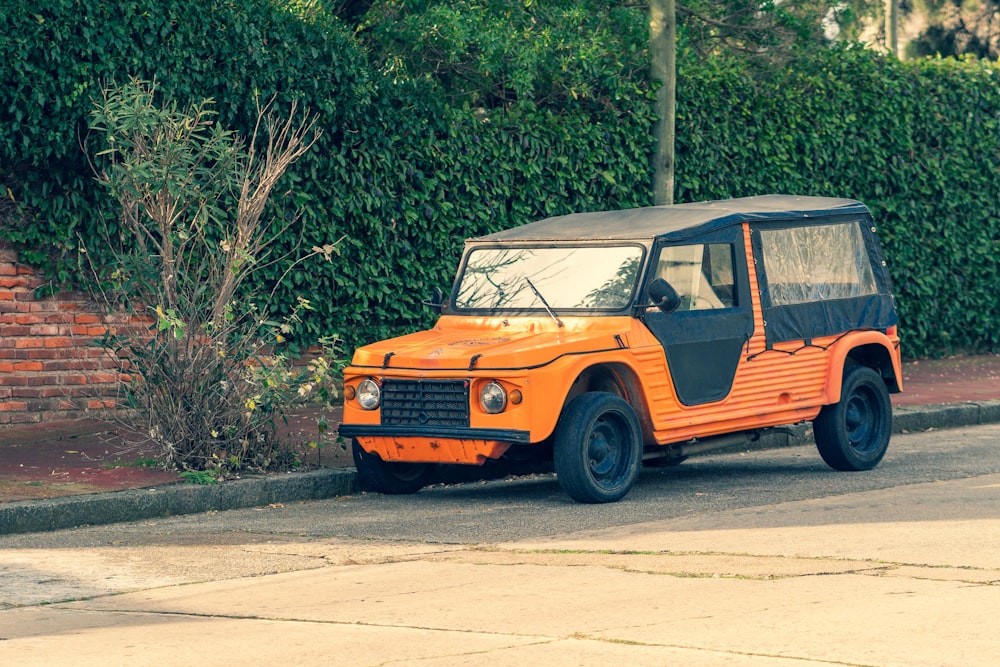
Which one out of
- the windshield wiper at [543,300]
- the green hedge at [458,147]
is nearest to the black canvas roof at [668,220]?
the windshield wiper at [543,300]

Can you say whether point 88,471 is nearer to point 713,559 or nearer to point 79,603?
point 79,603

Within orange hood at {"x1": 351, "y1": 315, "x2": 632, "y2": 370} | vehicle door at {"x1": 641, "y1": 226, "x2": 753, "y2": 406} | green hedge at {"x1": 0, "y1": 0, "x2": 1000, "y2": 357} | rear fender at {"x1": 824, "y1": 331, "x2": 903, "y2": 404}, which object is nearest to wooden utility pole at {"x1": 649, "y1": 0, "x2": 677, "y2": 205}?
green hedge at {"x1": 0, "y1": 0, "x2": 1000, "y2": 357}

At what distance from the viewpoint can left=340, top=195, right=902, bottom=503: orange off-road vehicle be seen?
31.9 ft

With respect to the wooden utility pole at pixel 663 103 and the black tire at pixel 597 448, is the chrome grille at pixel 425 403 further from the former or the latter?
the wooden utility pole at pixel 663 103

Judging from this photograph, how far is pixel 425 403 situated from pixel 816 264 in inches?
128

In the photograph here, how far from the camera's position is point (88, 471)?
10.6 metres

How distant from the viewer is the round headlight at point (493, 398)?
31.4 feet

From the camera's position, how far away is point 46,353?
1273 centimetres

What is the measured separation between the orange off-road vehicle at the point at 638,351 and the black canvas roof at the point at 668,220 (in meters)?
0.02

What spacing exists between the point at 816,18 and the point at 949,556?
1150 cm

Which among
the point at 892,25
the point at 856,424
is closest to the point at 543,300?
the point at 856,424

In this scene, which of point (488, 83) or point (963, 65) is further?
point (963, 65)

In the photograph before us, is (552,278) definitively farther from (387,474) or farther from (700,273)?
(387,474)

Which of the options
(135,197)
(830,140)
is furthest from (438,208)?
(830,140)
